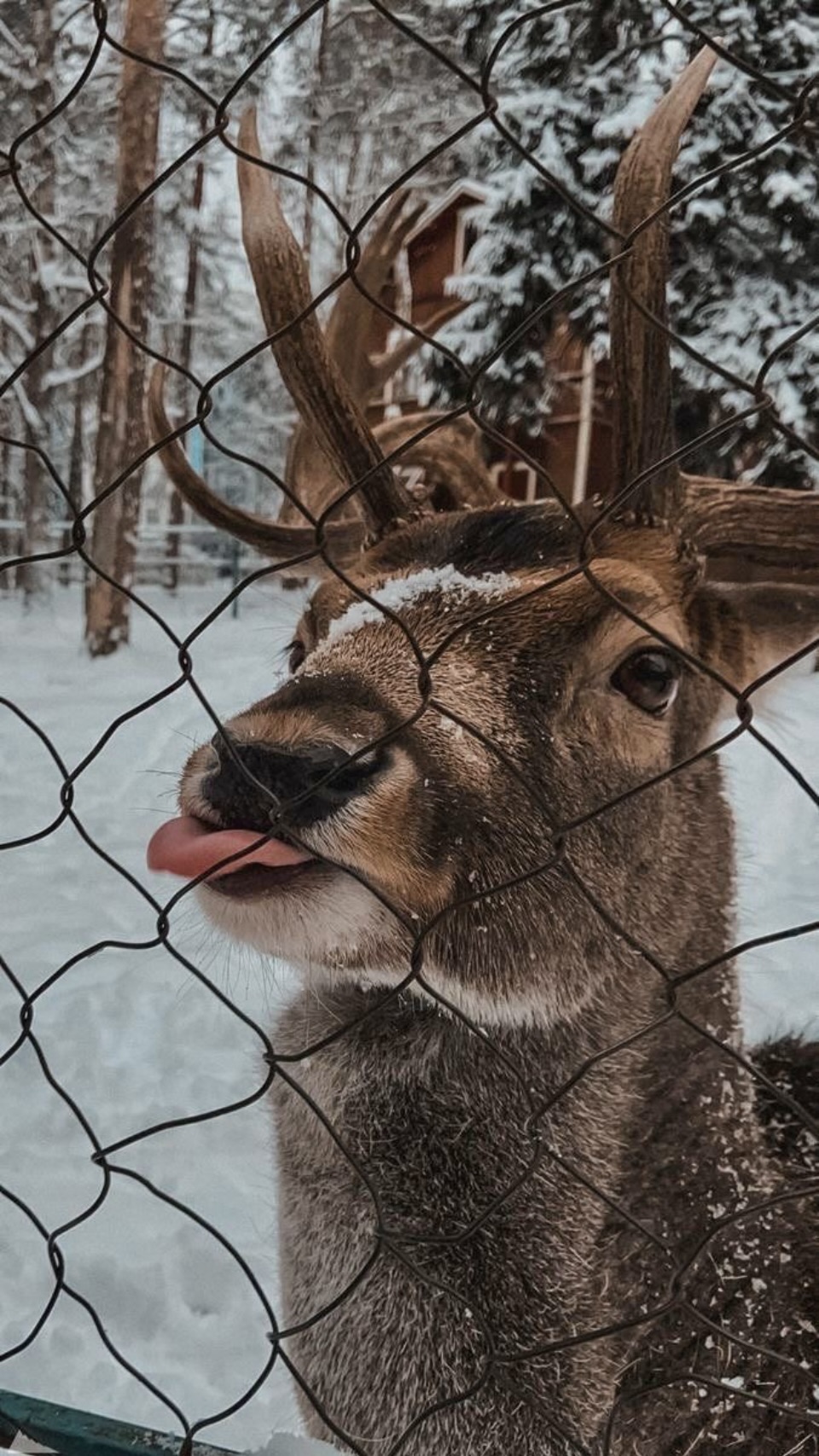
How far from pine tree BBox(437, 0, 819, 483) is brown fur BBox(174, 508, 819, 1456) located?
6.05 meters

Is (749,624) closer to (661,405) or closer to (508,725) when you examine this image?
(661,405)

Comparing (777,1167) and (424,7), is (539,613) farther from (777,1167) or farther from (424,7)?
(424,7)

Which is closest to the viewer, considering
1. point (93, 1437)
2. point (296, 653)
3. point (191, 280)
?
point (93, 1437)

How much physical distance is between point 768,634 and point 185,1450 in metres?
1.72

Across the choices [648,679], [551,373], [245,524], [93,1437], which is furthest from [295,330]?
[551,373]

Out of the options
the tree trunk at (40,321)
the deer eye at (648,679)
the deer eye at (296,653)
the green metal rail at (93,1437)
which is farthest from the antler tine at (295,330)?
the tree trunk at (40,321)

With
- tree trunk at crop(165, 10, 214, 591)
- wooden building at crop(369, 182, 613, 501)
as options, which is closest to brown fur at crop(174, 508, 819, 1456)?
wooden building at crop(369, 182, 613, 501)

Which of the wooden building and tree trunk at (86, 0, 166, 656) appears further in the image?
tree trunk at (86, 0, 166, 656)

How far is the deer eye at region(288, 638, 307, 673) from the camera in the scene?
8.32ft

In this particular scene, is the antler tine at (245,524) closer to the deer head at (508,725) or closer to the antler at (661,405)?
the deer head at (508,725)

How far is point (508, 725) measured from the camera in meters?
1.91

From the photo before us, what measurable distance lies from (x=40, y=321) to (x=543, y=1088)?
1472 centimetres

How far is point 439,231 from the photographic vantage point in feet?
42.6

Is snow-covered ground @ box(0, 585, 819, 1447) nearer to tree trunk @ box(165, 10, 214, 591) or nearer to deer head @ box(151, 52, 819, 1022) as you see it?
deer head @ box(151, 52, 819, 1022)
